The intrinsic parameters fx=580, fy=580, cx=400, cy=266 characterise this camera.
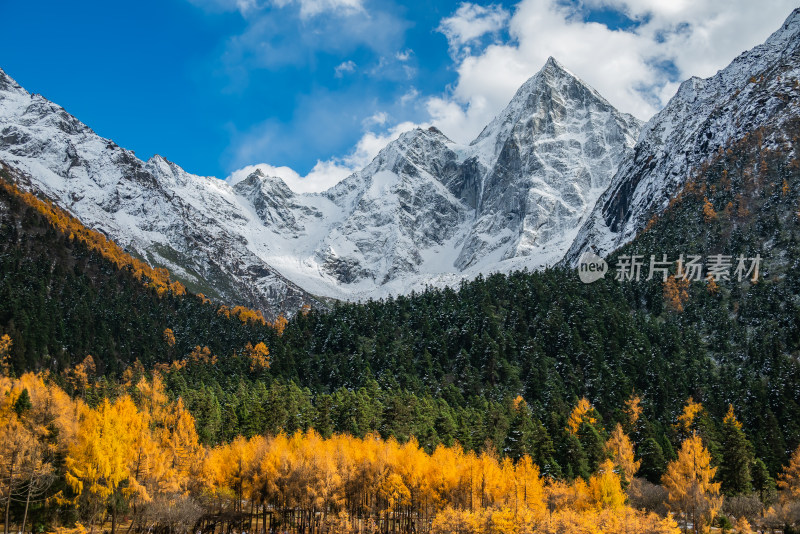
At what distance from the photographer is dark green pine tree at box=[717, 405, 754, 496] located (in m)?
72.4

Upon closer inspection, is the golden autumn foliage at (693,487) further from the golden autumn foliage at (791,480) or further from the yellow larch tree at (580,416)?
the yellow larch tree at (580,416)

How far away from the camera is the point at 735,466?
2904 inches

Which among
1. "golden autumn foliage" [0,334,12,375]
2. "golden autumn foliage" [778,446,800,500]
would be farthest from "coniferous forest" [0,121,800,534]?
"golden autumn foliage" [0,334,12,375]

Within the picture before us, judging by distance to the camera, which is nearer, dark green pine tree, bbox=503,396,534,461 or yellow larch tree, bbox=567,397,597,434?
dark green pine tree, bbox=503,396,534,461

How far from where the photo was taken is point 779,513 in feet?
198

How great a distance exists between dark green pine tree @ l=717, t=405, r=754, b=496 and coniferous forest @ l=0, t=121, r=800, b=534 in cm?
25

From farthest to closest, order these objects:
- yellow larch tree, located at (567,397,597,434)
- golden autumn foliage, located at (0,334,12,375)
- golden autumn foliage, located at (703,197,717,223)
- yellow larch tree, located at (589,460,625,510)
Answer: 1. golden autumn foliage, located at (703,197,717,223)
2. golden autumn foliage, located at (0,334,12,375)
3. yellow larch tree, located at (567,397,597,434)
4. yellow larch tree, located at (589,460,625,510)

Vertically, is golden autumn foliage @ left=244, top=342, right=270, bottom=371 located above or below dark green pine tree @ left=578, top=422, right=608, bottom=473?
above

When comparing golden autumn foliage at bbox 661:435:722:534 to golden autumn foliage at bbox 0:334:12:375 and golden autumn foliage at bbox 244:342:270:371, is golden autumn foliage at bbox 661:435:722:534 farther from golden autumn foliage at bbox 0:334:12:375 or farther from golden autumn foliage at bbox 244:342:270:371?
golden autumn foliage at bbox 0:334:12:375

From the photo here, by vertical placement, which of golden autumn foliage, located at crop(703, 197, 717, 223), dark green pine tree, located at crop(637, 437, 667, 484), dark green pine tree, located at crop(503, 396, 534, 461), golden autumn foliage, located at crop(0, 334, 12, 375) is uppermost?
golden autumn foliage, located at crop(703, 197, 717, 223)

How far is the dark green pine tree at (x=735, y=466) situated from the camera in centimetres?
7238

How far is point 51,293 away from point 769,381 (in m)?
192

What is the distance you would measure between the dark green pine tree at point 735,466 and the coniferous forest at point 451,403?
0.25 meters

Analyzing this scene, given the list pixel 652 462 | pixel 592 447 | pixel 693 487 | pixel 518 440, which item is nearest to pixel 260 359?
pixel 518 440
